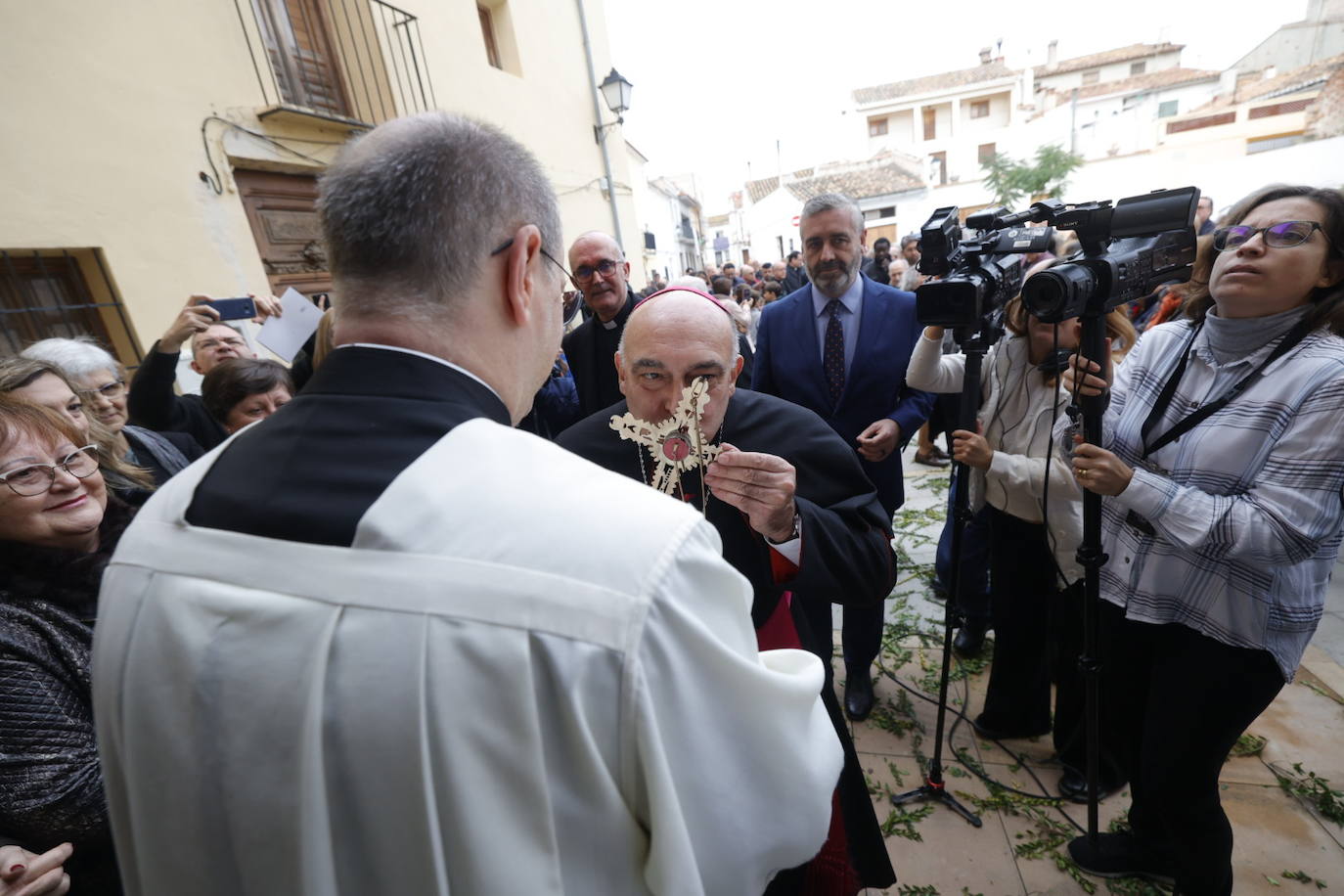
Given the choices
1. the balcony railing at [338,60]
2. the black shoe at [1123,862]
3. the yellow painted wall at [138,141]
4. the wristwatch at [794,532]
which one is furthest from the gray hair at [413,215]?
the balcony railing at [338,60]

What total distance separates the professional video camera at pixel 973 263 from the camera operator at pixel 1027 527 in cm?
35

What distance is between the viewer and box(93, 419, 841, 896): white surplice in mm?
684

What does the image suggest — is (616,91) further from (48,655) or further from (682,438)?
(48,655)

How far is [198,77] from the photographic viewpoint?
4.82 meters

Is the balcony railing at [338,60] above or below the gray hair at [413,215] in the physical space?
above

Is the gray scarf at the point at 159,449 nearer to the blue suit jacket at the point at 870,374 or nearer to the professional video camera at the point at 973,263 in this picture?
the blue suit jacket at the point at 870,374

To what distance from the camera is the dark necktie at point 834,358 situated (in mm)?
3238

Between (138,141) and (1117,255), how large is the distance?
6.07 m

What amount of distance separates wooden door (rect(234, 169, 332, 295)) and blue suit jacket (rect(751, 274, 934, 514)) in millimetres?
4415

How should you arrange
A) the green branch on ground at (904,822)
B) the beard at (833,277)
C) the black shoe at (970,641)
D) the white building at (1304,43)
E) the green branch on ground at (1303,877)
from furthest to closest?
the white building at (1304,43) < the black shoe at (970,641) < the beard at (833,277) < the green branch on ground at (904,822) < the green branch on ground at (1303,877)

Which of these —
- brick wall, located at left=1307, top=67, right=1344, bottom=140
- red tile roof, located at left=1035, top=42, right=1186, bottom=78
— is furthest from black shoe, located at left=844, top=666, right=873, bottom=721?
red tile roof, located at left=1035, top=42, right=1186, bottom=78

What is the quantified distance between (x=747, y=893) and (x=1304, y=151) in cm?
2212

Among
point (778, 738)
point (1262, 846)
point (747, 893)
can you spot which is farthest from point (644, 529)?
point (1262, 846)

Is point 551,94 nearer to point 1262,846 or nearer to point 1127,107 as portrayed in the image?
point 1262,846
